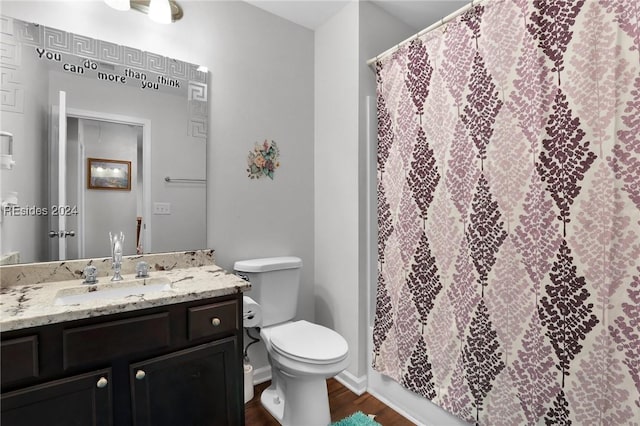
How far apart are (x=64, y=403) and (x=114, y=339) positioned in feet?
0.77

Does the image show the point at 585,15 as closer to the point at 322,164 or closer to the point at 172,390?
the point at 322,164

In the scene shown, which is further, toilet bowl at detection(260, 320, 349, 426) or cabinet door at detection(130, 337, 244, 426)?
toilet bowl at detection(260, 320, 349, 426)

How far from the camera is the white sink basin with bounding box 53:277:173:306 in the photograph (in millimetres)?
1354

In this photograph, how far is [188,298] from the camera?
129 cm

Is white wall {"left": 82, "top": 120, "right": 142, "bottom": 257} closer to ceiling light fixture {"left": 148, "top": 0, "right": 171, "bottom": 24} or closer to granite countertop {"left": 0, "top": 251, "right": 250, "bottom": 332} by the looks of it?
granite countertop {"left": 0, "top": 251, "right": 250, "bottom": 332}

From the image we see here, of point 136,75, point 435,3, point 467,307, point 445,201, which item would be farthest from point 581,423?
point 136,75

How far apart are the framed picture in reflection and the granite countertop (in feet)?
1.56

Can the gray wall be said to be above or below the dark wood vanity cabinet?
above

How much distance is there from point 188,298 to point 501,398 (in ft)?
4.72

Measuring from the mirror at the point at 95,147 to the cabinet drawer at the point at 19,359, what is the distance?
63cm

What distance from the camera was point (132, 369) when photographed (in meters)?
1.18

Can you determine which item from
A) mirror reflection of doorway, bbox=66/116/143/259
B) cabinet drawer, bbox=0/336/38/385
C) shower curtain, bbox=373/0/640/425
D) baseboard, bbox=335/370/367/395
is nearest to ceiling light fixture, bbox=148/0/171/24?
mirror reflection of doorway, bbox=66/116/143/259

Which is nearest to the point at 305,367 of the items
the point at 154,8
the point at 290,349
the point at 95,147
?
the point at 290,349

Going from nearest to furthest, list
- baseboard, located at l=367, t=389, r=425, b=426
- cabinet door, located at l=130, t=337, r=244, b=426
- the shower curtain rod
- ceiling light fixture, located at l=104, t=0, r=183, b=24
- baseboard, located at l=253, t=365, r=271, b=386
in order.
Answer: cabinet door, located at l=130, t=337, r=244, b=426
the shower curtain rod
ceiling light fixture, located at l=104, t=0, r=183, b=24
baseboard, located at l=367, t=389, r=425, b=426
baseboard, located at l=253, t=365, r=271, b=386
